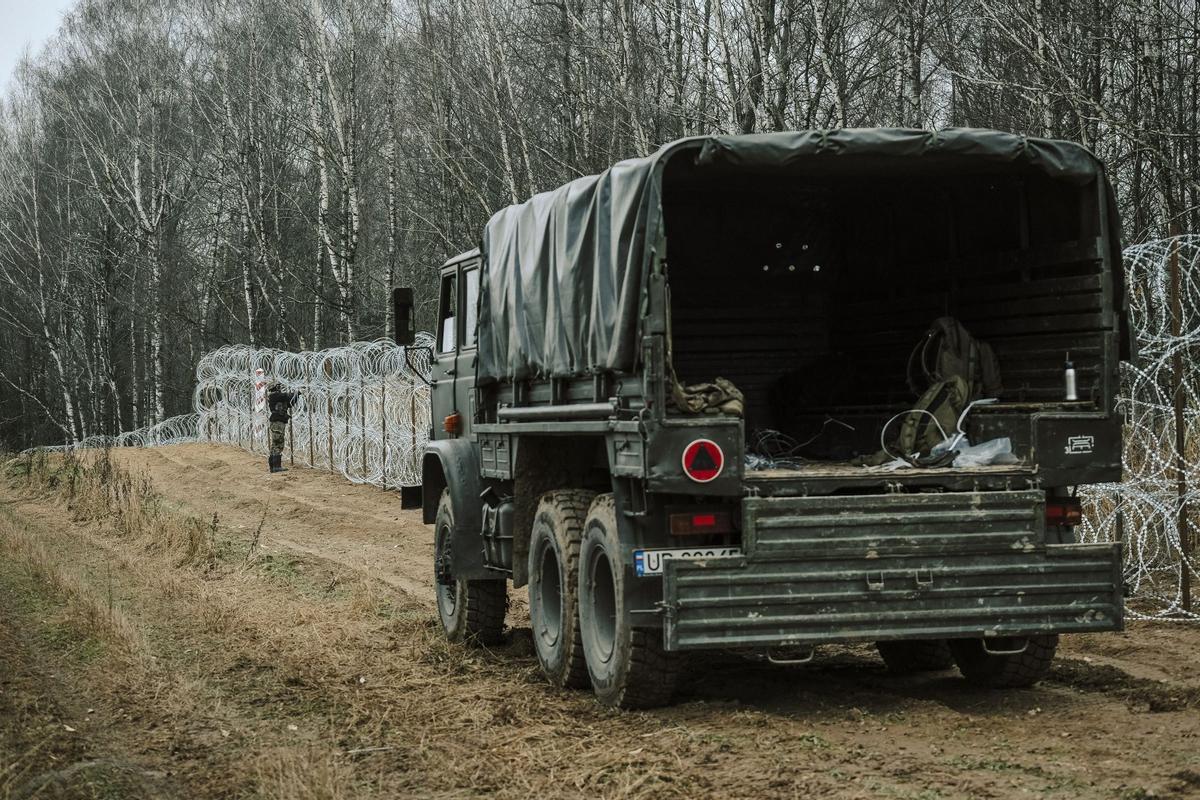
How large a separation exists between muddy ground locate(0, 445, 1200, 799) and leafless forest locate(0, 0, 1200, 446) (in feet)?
19.9

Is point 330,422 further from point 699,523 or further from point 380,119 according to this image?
point 699,523

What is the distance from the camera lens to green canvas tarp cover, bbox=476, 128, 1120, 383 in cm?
724

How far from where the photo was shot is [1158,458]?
9.80 meters

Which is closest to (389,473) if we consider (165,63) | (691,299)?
(691,299)

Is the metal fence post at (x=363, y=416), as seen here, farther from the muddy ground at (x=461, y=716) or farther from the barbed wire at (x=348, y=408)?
the muddy ground at (x=461, y=716)

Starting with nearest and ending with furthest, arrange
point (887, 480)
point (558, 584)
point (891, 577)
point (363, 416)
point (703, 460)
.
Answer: point (703, 460) < point (891, 577) < point (887, 480) < point (558, 584) < point (363, 416)

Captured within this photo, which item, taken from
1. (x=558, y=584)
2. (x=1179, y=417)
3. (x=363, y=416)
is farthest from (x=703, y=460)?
(x=363, y=416)

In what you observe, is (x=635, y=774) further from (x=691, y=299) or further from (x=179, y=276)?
(x=179, y=276)

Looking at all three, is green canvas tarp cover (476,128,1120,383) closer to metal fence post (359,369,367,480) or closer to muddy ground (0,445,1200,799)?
muddy ground (0,445,1200,799)

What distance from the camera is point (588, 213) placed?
8.00 metres

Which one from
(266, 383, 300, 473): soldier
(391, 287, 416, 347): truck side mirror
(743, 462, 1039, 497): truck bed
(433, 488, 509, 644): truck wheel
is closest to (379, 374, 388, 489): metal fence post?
(266, 383, 300, 473): soldier

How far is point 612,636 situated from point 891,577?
1487 mm

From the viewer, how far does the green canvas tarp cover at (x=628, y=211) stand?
7.24 m

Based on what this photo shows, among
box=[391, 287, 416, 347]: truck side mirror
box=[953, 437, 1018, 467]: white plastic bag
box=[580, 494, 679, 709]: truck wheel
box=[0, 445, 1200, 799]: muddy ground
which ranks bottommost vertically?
box=[0, 445, 1200, 799]: muddy ground
